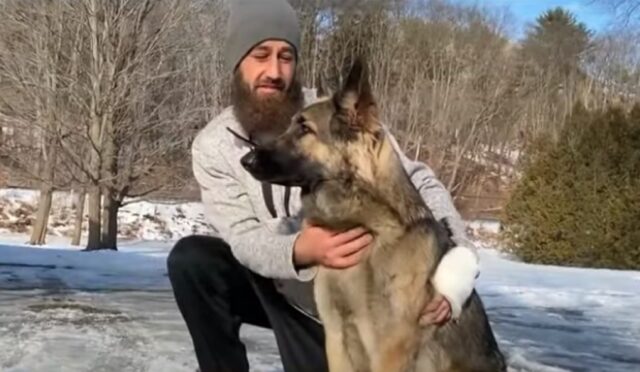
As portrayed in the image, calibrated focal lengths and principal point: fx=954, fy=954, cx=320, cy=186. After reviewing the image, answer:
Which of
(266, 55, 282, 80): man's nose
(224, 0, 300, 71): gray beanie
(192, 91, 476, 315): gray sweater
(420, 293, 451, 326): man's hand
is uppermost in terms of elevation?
(224, 0, 300, 71): gray beanie

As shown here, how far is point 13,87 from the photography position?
19625 millimetres

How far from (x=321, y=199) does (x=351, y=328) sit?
479 mm

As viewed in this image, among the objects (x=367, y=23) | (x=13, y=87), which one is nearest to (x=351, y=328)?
(x=13, y=87)

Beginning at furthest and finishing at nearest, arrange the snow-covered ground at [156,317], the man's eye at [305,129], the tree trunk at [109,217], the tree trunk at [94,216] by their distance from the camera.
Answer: the tree trunk at [109,217]
the tree trunk at [94,216]
the snow-covered ground at [156,317]
the man's eye at [305,129]

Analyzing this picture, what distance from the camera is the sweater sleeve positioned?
3.53 m

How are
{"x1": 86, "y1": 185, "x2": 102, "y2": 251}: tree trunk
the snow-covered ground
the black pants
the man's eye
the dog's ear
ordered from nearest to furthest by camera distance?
1. the dog's ear
2. the man's eye
3. the black pants
4. the snow-covered ground
5. {"x1": 86, "y1": 185, "x2": 102, "y2": 251}: tree trunk

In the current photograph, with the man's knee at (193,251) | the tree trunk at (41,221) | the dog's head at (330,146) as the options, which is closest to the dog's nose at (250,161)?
the dog's head at (330,146)

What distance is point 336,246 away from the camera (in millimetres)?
3338

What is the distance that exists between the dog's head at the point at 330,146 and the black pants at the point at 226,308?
82 cm

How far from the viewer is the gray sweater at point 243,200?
12.3 feet

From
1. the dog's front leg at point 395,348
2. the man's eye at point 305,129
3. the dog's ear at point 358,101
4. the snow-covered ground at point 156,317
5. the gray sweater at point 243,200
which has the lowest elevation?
the snow-covered ground at point 156,317

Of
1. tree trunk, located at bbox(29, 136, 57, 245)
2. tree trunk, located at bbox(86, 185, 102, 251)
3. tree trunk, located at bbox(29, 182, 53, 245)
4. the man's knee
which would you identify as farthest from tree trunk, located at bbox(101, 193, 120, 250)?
the man's knee

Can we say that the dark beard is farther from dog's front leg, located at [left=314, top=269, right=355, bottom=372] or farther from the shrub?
the shrub

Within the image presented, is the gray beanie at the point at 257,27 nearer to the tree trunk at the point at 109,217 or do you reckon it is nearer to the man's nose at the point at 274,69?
the man's nose at the point at 274,69
